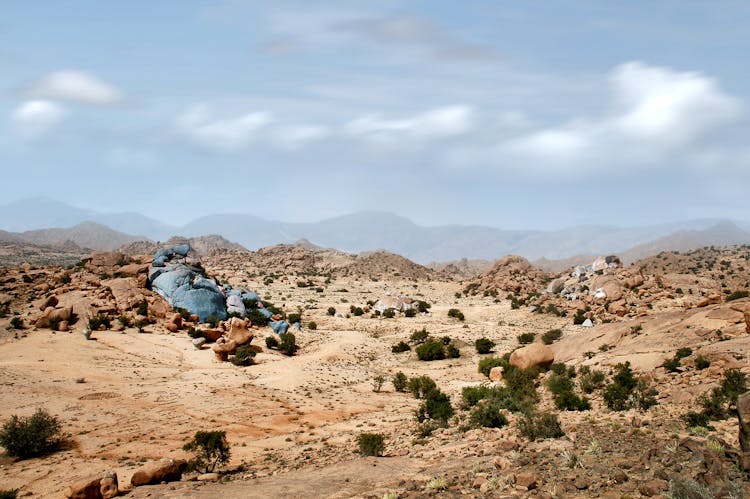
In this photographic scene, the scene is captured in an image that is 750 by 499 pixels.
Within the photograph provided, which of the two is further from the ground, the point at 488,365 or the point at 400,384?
the point at 488,365

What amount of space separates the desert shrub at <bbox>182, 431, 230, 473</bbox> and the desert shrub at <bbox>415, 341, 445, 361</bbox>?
1940cm

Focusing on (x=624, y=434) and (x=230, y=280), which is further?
(x=230, y=280)

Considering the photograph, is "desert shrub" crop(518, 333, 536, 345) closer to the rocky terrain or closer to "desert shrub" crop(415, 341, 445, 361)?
the rocky terrain

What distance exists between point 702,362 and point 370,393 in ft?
50.4

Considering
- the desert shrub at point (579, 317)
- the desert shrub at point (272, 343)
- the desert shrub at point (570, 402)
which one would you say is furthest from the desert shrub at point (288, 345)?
the desert shrub at point (579, 317)

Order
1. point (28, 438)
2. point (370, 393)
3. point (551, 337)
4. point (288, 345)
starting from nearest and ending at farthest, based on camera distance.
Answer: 1. point (28, 438)
2. point (370, 393)
3. point (551, 337)
4. point (288, 345)

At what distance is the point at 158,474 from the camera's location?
13320 mm

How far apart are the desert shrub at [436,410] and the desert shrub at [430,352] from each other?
43.9 ft

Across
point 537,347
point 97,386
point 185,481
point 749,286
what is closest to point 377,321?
point 537,347

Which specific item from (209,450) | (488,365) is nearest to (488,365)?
(488,365)

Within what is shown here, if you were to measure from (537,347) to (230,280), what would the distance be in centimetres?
5998

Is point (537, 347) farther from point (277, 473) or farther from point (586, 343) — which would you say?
point (277, 473)

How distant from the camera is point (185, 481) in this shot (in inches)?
533

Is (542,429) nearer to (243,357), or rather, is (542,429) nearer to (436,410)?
(436,410)
